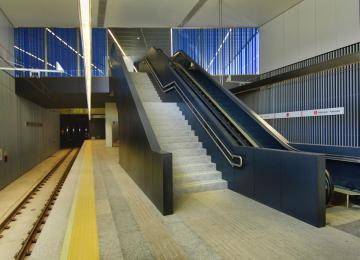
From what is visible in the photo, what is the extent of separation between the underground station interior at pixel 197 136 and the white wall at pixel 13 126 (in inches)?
3.7

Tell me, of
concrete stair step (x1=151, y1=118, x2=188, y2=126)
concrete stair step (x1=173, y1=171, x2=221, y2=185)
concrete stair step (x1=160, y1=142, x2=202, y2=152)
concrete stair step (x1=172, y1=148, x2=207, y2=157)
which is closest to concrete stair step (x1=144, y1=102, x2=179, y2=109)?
concrete stair step (x1=151, y1=118, x2=188, y2=126)

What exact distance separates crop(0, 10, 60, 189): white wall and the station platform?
7.85 metres

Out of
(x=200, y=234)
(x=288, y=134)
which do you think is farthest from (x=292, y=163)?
(x=288, y=134)

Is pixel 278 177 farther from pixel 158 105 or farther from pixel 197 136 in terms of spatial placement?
pixel 158 105

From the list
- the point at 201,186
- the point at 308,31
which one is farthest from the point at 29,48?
the point at 308,31

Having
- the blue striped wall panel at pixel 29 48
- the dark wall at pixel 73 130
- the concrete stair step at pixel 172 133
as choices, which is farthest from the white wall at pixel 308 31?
the dark wall at pixel 73 130

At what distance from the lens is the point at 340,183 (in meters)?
4.55

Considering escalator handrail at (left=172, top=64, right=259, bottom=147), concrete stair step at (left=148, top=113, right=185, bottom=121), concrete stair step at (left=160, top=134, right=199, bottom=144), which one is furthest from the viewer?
concrete stair step at (left=148, top=113, right=185, bottom=121)

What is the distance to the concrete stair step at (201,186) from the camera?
14.3 feet

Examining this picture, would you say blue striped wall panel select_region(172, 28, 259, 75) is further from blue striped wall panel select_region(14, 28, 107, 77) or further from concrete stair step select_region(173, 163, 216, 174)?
concrete stair step select_region(173, 163, 216, 174)

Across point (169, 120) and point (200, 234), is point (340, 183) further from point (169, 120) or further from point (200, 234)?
point (169, 120)

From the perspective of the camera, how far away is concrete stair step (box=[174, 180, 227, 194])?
14.3ft

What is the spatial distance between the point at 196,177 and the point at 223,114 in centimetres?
165

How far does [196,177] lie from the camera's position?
4.69m
